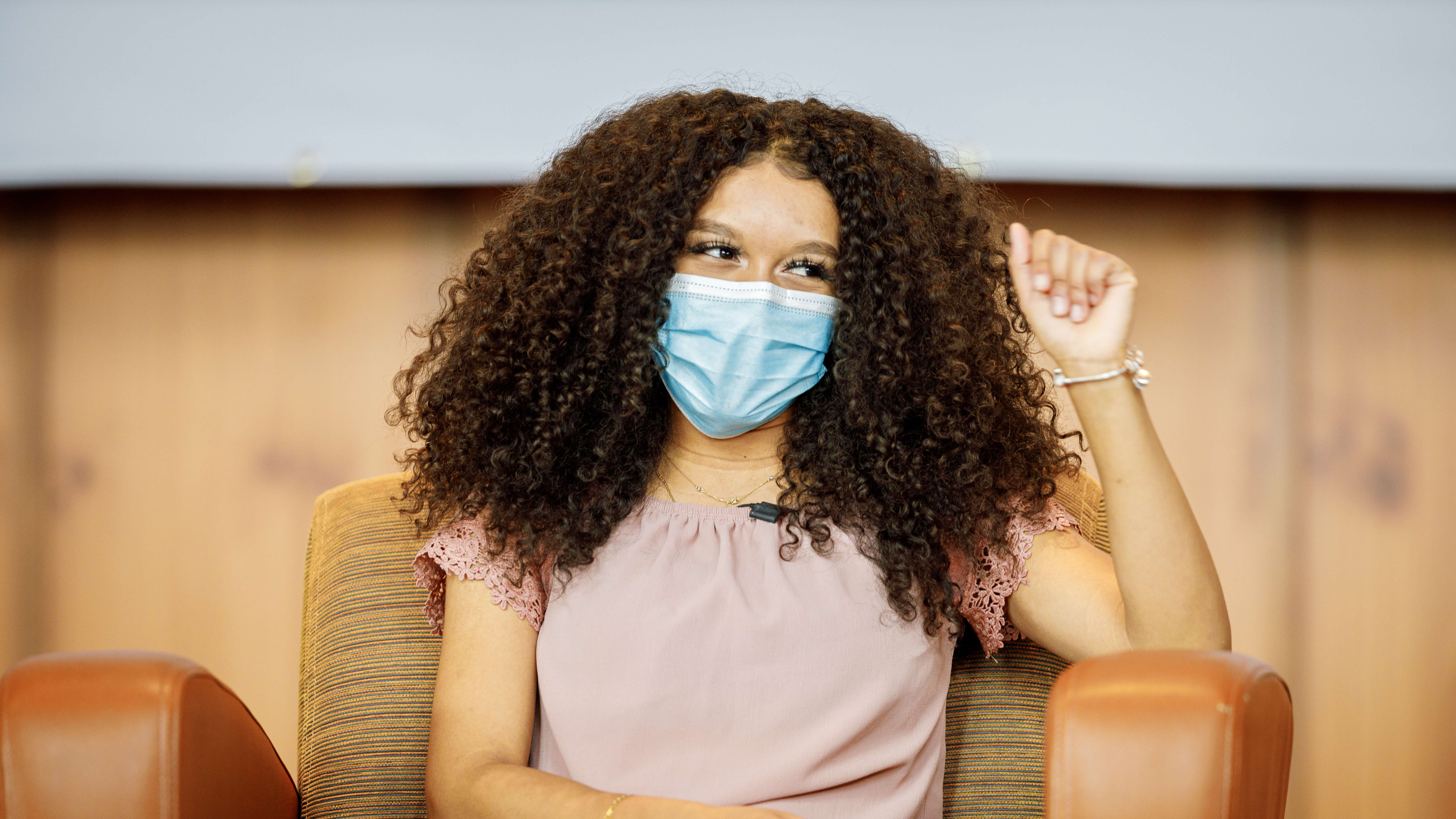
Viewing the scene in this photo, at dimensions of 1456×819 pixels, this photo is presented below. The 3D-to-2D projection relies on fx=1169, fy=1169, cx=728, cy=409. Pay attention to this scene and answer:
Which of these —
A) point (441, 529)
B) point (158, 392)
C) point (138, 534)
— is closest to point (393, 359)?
point (158, 392)

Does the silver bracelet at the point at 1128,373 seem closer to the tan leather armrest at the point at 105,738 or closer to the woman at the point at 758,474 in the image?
the woman at the point at 758,474

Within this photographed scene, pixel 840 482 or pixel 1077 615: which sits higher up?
pixel 840 482

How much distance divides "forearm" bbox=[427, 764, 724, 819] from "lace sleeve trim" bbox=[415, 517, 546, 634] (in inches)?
7.7

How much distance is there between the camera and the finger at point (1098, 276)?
1.23m

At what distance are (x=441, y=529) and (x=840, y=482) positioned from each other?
50 centimetres

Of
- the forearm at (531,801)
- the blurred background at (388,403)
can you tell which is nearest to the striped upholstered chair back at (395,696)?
the forearm at (531,801)

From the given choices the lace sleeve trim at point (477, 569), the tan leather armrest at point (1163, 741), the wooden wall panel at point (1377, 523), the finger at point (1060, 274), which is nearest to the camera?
the tan leather armrest at point (1163, 741)

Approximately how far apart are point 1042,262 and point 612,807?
2.37 feet

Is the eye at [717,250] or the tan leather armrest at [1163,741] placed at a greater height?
the eye at [717,250]

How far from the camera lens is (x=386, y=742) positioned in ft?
4.61

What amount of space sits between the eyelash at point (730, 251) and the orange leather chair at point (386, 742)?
0.59 m

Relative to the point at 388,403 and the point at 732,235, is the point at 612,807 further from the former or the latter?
the point at 388,403

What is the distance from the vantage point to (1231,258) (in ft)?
8.21

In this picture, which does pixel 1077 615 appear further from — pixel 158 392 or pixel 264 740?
pixel 158 392
